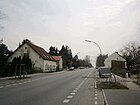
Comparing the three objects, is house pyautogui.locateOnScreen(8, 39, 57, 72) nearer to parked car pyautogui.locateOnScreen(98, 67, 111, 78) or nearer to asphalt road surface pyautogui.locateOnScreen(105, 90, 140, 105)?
parked car pyautogui.locateOnScreen(98, 67, 111, 78)

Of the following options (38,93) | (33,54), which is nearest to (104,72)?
(38,93)

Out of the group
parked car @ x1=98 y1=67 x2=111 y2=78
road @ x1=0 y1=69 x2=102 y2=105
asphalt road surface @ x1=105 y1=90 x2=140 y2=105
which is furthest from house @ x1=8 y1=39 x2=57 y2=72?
asphalt road surface @ x1=105 y1=90 x2=140 y2=105

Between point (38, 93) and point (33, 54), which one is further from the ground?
point (33, 54)

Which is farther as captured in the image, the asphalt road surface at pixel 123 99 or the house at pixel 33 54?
the house at pixel 33 54

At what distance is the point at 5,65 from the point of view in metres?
43.8

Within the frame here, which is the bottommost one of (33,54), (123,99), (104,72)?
(123,99)

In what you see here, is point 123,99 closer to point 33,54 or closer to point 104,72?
point 104,72

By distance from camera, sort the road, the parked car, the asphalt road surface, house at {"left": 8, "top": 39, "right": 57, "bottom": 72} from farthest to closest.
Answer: house at {"left": 8, "top": 39, "right": 57, "bottom": 72} → the parked car → the road → the asphalt road surface

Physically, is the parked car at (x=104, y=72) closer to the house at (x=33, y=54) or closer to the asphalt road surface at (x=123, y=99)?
the asphalt road surface at (x=123, y=99)

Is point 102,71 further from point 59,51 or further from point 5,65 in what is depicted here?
point 59,51

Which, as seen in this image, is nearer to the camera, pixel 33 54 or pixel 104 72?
pixel 104 72

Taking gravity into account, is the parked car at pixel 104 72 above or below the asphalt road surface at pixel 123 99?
above

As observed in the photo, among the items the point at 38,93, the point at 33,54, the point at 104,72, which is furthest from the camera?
the point at 33,54

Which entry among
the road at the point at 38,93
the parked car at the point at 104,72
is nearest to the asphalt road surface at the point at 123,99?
the road at the point at 38,93
